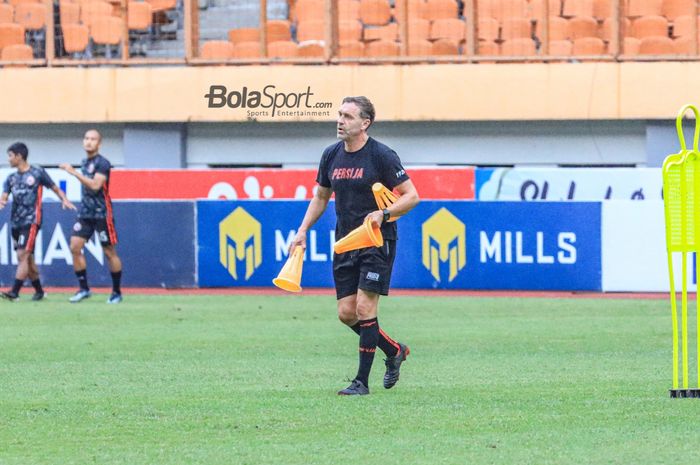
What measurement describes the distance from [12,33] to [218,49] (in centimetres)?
389

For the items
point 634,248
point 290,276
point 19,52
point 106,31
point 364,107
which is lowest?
point 634,248

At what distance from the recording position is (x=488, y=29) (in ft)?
85.0

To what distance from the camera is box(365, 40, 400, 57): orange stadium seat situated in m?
26.2

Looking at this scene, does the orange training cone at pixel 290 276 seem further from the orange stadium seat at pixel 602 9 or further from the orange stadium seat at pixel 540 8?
the orange stadium seat at pixel 602 9

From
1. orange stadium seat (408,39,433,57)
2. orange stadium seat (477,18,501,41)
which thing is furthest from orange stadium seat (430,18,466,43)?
orange stadium seat (477,18,501,41)

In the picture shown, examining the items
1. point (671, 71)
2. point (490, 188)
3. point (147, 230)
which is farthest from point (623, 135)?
point (147, 230)

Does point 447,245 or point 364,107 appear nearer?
point 364,107

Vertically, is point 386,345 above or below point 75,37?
below

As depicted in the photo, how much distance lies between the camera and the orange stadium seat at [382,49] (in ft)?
85.9

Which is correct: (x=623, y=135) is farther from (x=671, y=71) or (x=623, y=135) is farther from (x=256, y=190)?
(x=256, y=190)

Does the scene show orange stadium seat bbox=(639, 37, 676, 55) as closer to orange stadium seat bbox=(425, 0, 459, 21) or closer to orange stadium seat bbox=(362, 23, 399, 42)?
orange stadium seat bbox=(425, 0, 459, 21)

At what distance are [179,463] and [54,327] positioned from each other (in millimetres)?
8135

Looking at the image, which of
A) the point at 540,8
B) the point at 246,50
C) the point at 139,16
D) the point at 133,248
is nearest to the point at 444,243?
the point at 133,248

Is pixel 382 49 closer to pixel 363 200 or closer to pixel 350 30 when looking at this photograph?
pixel 350 30
